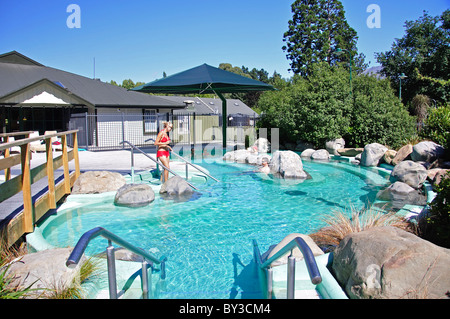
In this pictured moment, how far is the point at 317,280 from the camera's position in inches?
81.7

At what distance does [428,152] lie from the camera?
37.3 ft

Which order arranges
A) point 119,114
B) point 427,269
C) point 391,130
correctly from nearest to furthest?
point 427,269 → point 391,130 → point 119,114

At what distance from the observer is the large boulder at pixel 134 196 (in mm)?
8422

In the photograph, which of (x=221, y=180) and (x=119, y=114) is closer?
(x=221, y=180)

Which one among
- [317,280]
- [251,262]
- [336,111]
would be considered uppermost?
[336,111]

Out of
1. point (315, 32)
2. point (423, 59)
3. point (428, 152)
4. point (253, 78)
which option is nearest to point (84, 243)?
point (428, 152)

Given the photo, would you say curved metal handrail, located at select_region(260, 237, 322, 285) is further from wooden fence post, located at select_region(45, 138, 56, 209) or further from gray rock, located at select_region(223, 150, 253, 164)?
gray rock, located at select_region(223, 150, 253, 164)

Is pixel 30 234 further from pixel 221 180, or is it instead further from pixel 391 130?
pixel 391 130

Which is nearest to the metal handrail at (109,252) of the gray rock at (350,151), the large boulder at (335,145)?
the gray rock at (350,151)

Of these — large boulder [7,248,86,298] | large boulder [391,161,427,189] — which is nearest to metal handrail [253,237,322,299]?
large boulder [7,248,86,298]

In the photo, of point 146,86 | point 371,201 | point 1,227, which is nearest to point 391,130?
point 371,201

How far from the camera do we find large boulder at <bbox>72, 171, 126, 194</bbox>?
858 cm
